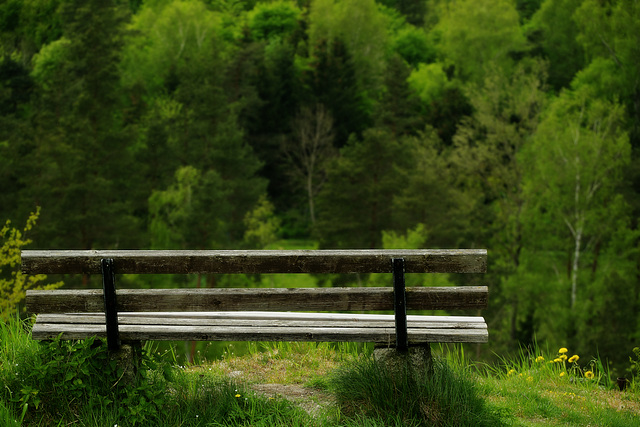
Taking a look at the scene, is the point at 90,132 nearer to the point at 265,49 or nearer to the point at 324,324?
the point at 265,49

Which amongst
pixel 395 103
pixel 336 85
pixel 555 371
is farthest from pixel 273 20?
pixel 555 371

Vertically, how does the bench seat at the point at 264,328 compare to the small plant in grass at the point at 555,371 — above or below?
above

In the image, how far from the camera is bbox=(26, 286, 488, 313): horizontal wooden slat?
420 cm

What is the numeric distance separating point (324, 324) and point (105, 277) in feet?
4.29

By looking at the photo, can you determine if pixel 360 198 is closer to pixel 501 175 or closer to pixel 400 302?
pixel 501 175

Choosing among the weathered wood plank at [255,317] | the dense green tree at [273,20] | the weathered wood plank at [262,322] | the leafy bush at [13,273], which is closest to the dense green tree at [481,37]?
the dense green tree at [273,20]

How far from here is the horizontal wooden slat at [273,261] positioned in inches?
165

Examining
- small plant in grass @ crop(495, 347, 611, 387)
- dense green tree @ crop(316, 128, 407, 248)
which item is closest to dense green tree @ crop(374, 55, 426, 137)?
dense green tree @ crop(316, 128, 407, 248)

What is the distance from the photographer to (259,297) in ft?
13.8

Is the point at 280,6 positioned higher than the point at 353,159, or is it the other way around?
the point at 280,6

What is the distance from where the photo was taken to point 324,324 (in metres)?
4.39

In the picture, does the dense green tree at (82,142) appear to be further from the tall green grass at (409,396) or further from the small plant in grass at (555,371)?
the tall green grass at (409,396)

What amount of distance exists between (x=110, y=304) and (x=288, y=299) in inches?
40.8

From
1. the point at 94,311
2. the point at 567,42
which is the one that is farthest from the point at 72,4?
the point at 94,311
